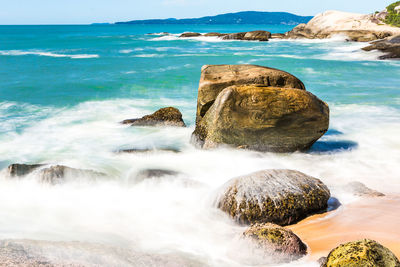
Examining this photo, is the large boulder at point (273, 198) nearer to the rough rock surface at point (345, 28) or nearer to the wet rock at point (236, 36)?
the rough rock surface at point (345, 28)

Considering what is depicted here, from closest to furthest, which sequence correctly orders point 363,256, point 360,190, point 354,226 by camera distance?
point 363,256
point 354,226
point 360,190

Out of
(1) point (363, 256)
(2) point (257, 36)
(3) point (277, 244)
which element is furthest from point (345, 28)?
(1) point (363, 256)

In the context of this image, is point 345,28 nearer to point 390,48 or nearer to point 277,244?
point 390,48

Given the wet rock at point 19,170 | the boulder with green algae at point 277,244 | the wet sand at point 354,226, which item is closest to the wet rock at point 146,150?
the wet rock at point 19,170

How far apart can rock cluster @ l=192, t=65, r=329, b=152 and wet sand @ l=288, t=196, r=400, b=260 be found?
2.39 metres

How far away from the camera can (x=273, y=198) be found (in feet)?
16.6

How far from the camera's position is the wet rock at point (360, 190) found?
5.86 m

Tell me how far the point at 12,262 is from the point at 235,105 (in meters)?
4.99

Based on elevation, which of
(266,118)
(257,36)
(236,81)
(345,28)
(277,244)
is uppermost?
(345,28)

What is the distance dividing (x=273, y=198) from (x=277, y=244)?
3.29 ft

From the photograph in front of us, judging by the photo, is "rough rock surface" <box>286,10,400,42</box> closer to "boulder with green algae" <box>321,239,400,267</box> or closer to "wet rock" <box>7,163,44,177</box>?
"wet rock" <box>7,163,44,177</box>

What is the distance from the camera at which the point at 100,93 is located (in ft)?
55.7

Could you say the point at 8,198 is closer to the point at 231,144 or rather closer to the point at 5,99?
Result: the point at 231,144

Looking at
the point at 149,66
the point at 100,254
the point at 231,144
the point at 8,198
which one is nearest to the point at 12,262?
the point at 100,254
